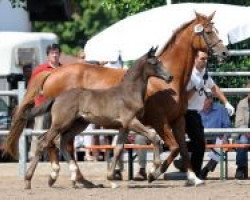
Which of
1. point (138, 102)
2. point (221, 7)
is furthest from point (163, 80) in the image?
point (221, 7)

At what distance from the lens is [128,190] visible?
639 inches

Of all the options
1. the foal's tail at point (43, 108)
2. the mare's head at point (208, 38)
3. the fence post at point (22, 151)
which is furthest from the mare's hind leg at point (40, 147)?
the fence post at point (22, 151)

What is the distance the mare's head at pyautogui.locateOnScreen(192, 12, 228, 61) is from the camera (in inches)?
674

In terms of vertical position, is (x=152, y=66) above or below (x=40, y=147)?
above

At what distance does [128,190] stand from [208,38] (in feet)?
7.84

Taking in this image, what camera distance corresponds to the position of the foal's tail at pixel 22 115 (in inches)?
691

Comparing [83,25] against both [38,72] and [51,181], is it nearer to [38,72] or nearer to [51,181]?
[38,72]

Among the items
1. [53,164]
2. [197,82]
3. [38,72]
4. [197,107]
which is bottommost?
[53,164]

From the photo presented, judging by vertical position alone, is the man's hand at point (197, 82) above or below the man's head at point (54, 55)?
below

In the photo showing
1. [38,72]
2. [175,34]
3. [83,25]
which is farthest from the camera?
[83,25]

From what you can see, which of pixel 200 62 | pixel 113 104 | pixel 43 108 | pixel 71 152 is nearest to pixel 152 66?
pixel 113 104

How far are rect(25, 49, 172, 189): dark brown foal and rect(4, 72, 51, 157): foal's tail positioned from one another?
3.01 ft

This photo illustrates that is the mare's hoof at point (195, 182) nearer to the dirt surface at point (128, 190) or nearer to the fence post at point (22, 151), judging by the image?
the dirt surface at point (128, 190)

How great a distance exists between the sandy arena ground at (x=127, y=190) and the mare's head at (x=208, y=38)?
1760 mm
